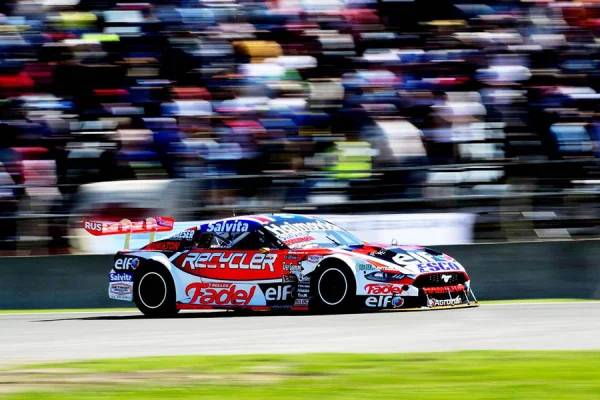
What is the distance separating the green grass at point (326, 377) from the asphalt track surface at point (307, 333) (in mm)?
682

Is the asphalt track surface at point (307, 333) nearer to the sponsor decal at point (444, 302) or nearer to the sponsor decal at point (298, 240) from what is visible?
the sponsor decal at point (444, 302)

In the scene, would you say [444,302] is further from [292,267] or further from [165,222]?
[165,222]

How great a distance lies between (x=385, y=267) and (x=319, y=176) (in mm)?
2527

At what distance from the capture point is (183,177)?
14.4 m

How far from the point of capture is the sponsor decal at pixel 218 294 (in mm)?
12284

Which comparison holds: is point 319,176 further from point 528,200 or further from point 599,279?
point 599,279

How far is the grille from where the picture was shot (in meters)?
11.4

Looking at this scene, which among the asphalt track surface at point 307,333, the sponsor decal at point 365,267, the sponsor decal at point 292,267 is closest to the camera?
the asphalt track surface at point 307,333

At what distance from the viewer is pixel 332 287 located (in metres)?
11.6

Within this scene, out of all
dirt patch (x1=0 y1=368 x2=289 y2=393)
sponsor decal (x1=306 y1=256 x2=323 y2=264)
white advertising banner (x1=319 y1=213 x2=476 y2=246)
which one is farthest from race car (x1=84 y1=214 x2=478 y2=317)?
dirt patch (x1=0 y1=368 x2=289 y2=393)

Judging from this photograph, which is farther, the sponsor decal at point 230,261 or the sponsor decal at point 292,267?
the sponsor decal at point 230,261

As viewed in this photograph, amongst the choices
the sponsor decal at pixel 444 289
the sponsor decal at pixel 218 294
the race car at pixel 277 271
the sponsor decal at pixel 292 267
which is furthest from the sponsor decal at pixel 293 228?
the sponsor decal at pixel 444 289

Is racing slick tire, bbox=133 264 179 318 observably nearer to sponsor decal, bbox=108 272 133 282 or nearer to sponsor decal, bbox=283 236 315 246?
sponsor decal, bbox=108 272 133 282

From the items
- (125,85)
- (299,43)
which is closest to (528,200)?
(299,43)
